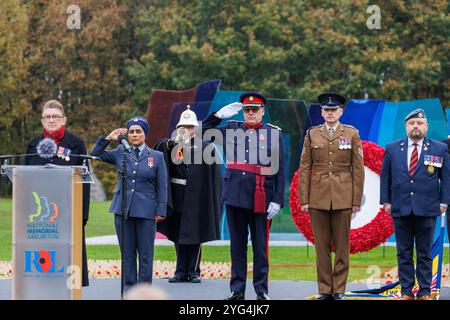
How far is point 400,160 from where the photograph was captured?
10.1 metres

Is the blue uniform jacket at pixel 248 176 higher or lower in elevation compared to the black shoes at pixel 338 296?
higher

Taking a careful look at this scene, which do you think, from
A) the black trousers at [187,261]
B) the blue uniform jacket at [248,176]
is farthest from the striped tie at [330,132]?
the black trousers at [187,261]

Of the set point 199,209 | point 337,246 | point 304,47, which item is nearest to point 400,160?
point 337,246

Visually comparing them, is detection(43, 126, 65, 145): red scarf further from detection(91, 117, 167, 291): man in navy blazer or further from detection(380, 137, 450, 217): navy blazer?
detection(380, 137, 450, 217): navy blazer

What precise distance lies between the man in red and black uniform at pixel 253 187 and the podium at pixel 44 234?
2493 mm

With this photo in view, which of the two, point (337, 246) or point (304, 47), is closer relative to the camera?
point (337, 246)

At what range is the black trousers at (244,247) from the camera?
1000 cm

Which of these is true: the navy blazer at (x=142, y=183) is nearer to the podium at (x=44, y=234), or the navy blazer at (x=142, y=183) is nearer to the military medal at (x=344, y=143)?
the military medal at (x=344, y=143)

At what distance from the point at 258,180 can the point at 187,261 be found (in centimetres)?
238

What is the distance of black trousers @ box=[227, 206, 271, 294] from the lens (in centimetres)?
1000

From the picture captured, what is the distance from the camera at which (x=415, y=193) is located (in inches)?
392

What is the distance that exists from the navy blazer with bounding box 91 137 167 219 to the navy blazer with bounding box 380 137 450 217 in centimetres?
217

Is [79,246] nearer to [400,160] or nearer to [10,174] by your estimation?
[10,174]
